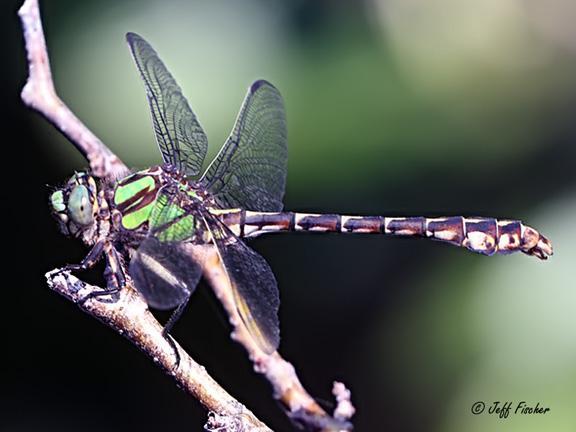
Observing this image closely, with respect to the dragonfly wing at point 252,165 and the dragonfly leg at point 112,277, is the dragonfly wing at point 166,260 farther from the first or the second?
the dragonfly wing at point 252,165

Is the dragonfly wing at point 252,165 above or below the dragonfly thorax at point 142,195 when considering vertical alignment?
above

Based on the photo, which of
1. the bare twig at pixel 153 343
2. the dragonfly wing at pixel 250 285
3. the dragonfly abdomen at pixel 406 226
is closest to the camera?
the bare twig at pixel 153 343

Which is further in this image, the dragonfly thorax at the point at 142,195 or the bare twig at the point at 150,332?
the dragonfly thorax at the point at 142,195

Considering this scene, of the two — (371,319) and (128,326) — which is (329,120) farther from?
(128,326)

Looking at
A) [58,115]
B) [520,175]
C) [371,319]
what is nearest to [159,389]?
[371,319]

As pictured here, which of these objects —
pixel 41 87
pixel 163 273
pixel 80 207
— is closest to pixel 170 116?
pixel 80 207

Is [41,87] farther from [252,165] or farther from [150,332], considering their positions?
[252,165]

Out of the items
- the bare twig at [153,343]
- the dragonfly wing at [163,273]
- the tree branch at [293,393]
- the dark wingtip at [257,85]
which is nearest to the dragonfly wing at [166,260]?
the dragonfly wing at [163,273]
